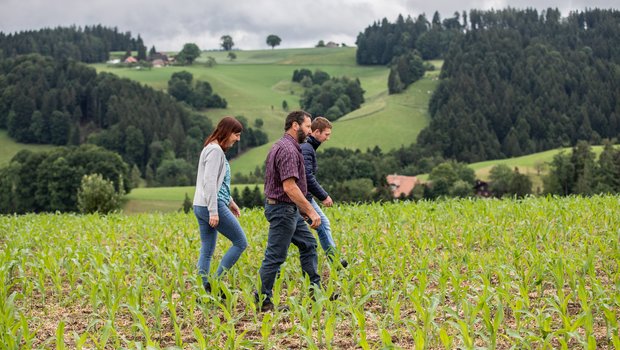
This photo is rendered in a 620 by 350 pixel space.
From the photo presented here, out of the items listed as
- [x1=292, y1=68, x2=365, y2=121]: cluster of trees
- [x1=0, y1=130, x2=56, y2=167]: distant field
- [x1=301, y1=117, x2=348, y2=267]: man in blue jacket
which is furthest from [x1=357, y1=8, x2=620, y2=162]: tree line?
[x1=301, y1=117, x2=348, y2=267]: man in blue jacket

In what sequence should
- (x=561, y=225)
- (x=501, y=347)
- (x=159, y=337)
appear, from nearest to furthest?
(x=501, y=347) → (x=159, y=337) → (x=561, y=225)

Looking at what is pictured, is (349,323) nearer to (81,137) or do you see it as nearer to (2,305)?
(2,305)

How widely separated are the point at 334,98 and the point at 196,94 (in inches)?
1297

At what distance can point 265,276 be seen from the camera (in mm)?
8461

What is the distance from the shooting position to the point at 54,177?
92.1 metres

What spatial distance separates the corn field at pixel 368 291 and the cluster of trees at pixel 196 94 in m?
158

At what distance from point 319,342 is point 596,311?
3.12m

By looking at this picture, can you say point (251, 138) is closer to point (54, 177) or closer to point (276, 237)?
point (54, 177)

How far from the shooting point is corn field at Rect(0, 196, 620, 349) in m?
6.70

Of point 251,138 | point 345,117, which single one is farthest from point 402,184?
point 345,117

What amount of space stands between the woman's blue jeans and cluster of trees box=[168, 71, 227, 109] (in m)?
164

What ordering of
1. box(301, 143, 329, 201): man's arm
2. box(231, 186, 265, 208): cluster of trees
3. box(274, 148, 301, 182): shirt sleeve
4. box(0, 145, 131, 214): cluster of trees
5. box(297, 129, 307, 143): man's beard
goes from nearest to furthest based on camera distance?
box(274, 148, 301, 182): shirt sleeve
box(297, 129, 307, 143): man's beard
box(301, 143, 329, 201): man's arm
box(231, 186, 265, 208): cluster of trees
box(0, 145, 131, 214): cluster of trees

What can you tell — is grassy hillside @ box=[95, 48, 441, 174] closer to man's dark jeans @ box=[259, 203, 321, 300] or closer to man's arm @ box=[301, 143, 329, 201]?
man's arm @ box=[301, 143, 329, 201]

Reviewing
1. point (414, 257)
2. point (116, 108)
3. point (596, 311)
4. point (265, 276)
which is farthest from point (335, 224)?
point (116, 108)
